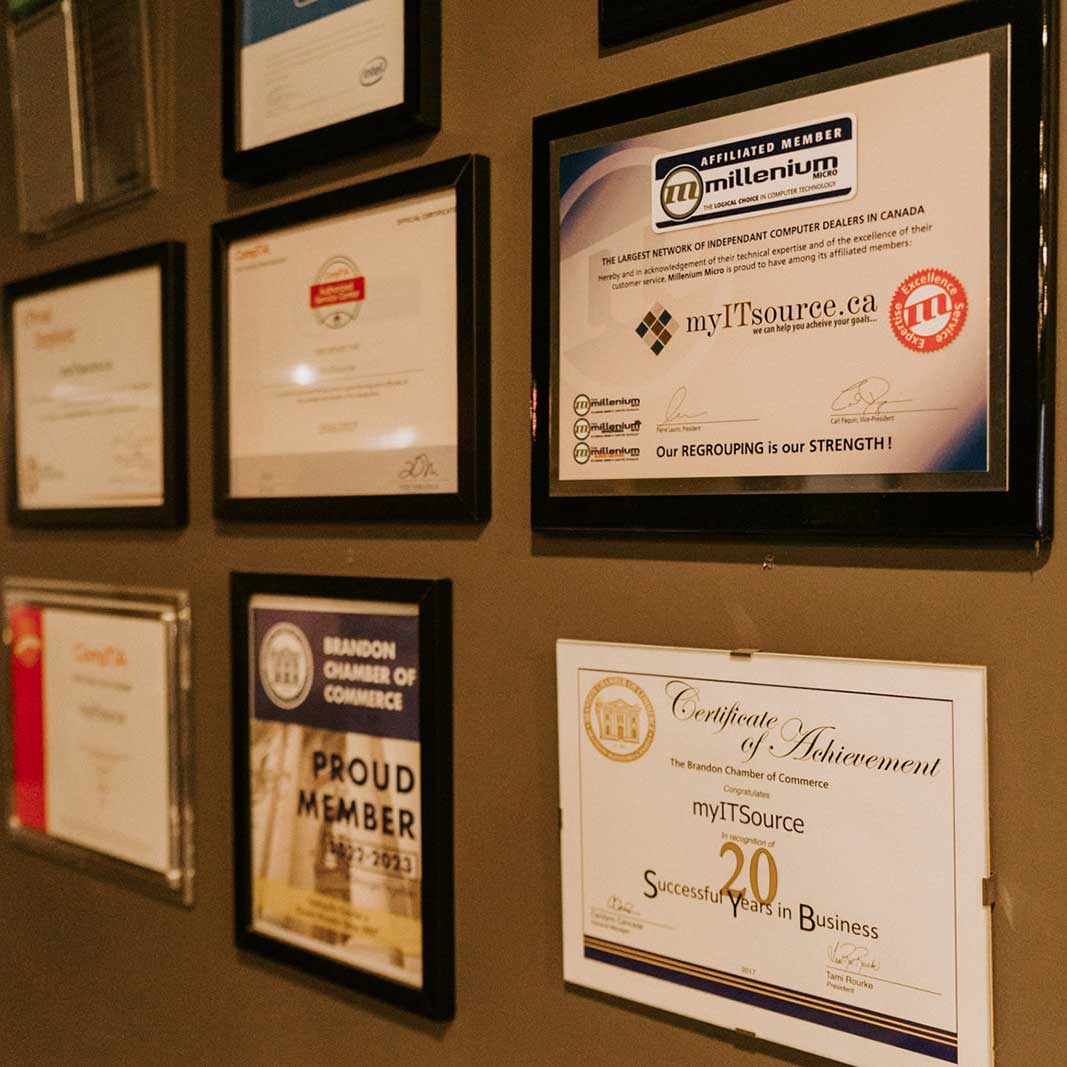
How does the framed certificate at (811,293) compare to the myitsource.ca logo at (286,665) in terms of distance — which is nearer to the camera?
the framed certificate at (811,293)

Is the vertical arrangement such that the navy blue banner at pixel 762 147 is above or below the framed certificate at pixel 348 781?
above

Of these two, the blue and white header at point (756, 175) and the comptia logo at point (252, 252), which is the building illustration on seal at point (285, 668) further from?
the blue and white header at point (756, 175)

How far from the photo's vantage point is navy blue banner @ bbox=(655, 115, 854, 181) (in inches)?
29.2

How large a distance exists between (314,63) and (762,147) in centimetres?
53

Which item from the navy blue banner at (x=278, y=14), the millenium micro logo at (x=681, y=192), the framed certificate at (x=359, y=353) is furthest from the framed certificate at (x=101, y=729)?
the millenium micro logo at (x=681, y=192)

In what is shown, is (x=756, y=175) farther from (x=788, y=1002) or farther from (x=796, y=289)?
(x=788, y=1002)

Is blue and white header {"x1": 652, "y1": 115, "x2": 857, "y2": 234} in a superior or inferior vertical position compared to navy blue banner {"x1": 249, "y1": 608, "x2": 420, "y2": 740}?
superior

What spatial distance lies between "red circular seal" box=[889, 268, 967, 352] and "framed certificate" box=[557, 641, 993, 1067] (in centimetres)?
23

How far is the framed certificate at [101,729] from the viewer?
1.24 metres
